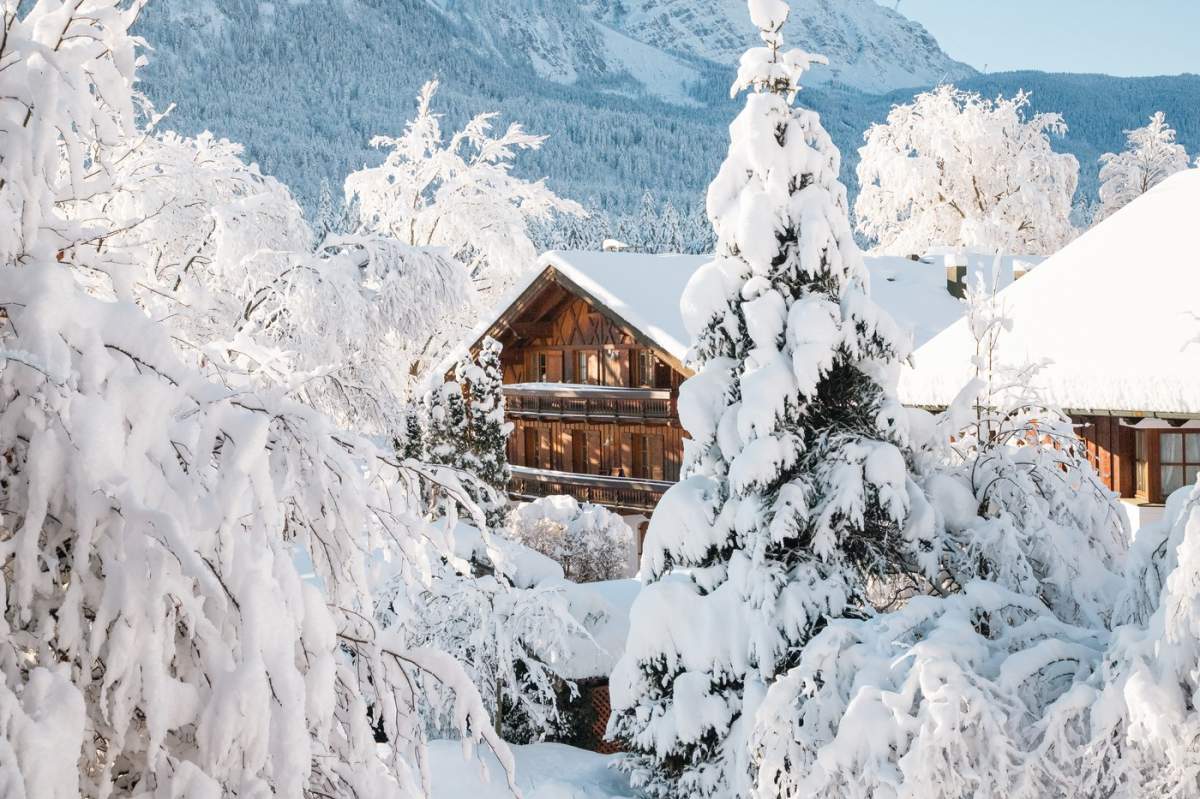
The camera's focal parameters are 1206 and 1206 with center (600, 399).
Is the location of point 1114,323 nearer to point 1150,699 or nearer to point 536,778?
point 536,778

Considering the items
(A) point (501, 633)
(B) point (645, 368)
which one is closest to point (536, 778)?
(A) point (501, 633)

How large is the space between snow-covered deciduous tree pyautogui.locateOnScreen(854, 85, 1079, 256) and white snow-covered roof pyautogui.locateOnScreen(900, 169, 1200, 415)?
2348 centimetres

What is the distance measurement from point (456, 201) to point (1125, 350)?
21406 mm

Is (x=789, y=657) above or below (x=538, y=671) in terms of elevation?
above

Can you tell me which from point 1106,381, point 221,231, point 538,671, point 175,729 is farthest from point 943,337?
point 175,729

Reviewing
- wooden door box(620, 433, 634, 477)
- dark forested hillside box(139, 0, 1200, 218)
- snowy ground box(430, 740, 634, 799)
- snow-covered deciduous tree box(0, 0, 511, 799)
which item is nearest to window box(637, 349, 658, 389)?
wooden door box(620, 433, 634, 477)

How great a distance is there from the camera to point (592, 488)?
87.9 feet

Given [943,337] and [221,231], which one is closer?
[221,231]

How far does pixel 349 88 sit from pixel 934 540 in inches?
6318

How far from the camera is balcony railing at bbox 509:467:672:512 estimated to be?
25500 millimetres

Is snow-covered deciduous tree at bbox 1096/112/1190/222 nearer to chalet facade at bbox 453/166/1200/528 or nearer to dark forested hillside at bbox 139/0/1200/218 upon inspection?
chalet facade at bbox 453/166/1200/528

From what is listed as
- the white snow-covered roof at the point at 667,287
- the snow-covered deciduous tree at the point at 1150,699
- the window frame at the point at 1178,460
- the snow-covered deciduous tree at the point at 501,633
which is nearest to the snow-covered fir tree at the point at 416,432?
the white snow-covered roof at the point at 667,287

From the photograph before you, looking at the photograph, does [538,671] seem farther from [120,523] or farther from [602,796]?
[120,523]

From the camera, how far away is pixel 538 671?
16.0 metres
